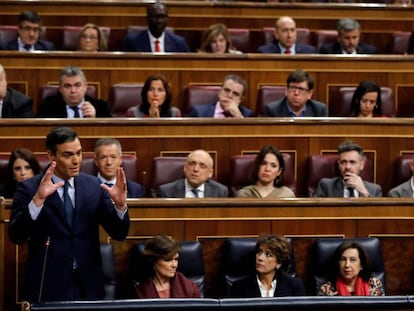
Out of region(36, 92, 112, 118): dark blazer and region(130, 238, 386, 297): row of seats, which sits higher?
region(36, 92, 112, 118): dark blazer

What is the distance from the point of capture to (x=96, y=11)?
426cm

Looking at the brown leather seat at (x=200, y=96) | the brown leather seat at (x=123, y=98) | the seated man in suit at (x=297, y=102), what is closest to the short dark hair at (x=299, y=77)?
the seated man in suit at (x=297, y=102)

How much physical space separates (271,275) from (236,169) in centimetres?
60

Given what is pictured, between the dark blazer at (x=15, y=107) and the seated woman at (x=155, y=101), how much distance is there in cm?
32

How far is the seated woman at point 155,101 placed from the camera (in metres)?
3.54

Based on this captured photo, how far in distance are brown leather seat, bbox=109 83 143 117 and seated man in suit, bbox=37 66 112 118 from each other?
0.12 m

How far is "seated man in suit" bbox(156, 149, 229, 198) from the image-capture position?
314cm

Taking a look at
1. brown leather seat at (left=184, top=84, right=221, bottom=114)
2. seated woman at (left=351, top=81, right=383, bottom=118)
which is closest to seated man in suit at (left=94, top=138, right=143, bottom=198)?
brown leather seat at (left=184, top=84, right=221, bottom=114)

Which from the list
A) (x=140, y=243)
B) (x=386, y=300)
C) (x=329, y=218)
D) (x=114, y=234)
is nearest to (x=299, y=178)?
(x=329, y=218)

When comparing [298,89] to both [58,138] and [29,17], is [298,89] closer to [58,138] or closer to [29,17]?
[29,17]

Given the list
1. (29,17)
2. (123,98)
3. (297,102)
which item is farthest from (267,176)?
(29,17)

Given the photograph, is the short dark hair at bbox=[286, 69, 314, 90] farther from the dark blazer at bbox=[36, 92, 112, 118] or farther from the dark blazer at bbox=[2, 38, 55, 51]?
the dark blazer at bbox=[2, 38, 55, 51]

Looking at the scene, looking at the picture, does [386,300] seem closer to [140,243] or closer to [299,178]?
[140,243]

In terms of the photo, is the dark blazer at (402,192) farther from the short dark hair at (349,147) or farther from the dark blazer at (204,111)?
the dark blazer at (204,111)
